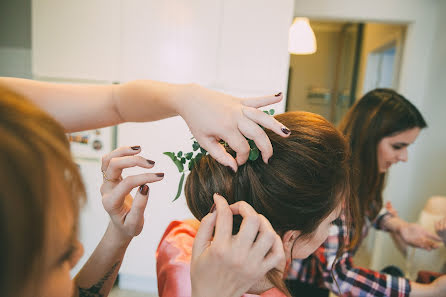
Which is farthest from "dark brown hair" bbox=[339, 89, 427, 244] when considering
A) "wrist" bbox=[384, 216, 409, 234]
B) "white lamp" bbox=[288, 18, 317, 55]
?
"white lamp" bbox=[288, 18, 317, 55]

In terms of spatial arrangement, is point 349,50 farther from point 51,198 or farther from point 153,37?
point 51,198

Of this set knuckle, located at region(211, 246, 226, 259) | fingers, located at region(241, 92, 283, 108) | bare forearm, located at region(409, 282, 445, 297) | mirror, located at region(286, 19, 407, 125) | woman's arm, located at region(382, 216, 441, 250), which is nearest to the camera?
knuckle, located at region(211, 246, 226, 259)

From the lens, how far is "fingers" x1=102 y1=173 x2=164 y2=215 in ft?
2.25

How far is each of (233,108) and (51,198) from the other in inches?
14.3

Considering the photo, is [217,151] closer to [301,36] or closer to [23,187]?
[23,187]

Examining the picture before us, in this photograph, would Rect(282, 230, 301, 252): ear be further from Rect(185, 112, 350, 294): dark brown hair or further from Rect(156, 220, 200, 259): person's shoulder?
Rect(156, 220, 200, 259): person's shoulder

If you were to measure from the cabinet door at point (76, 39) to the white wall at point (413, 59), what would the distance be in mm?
1542

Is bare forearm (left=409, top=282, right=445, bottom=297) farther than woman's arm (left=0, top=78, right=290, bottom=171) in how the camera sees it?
Yes

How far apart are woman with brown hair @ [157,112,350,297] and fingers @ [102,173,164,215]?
0.15 metres

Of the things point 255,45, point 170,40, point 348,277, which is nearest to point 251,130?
point 348,277

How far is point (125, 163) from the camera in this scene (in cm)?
71

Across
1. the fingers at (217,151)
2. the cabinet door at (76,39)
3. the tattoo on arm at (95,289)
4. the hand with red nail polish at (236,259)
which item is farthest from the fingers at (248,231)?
the cabinet door at (76,39)

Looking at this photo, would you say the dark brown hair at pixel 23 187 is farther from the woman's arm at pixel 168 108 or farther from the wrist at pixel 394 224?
the wrist at pixel 394 224

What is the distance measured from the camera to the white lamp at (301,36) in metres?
2.54
